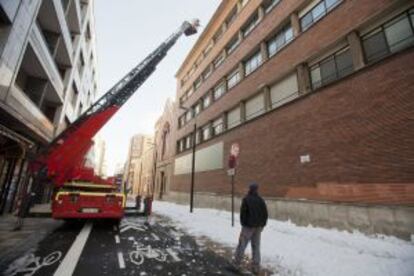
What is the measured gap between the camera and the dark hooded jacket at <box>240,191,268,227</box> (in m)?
5.23

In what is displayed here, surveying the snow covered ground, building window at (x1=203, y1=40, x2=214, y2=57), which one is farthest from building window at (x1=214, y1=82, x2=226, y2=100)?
the snow covered ground

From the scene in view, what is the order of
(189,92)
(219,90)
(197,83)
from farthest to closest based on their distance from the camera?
(189,92) → (197,83) → (219,90)

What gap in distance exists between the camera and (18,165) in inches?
471

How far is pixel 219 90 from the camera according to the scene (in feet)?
74.6

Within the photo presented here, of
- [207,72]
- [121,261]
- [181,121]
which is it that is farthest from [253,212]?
[181,121]

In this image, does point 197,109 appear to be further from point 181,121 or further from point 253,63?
point 253,63

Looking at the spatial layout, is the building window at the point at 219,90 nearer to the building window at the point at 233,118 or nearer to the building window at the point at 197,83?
the building window at the point at 233,118

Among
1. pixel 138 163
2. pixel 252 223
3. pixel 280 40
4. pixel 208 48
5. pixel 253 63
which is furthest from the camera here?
pixel 138 163

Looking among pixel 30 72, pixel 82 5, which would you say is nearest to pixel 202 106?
pixel 82 5

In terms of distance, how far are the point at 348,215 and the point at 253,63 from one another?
41.3 feet

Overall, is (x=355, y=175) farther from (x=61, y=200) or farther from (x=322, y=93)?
(x=61, y=200)

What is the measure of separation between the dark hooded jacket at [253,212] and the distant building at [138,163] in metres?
44.9

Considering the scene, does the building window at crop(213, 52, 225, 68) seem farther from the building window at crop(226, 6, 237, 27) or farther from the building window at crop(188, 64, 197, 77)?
the building window at crop(188, 64, 197, 77)

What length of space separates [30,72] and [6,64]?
521 centimetres
